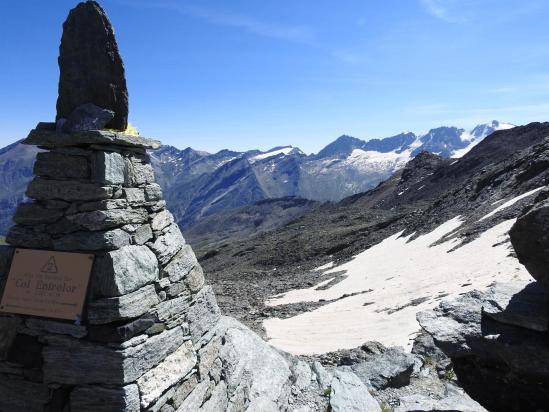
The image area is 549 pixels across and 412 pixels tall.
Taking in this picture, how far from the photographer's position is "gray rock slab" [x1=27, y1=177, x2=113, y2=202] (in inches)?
332

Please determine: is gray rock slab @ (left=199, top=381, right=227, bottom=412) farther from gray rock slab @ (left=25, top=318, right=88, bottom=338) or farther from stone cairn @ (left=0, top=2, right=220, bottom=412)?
gray rock slab @ (left=25, top=318, right=88, bottom=338)

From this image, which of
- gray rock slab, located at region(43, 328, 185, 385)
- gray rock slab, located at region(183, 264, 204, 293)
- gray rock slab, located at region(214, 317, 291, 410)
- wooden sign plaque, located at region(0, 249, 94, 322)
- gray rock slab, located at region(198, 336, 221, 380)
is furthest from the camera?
gray rock slab, located at region(214, 317, 291, 410)

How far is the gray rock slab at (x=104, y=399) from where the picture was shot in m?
7.61

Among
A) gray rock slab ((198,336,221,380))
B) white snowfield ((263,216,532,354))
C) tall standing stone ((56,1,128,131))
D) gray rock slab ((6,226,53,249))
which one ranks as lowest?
white snowfield ((263,216,532,354))

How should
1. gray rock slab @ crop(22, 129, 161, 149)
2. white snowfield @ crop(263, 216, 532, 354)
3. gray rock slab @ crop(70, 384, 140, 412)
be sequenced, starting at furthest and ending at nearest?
white snowfield @ crop(263, 216, 532, 354)
gray rock slab @ crop(22, 129, 161, 149)
gray rock slab @ crop(70, 384, 140, 412)

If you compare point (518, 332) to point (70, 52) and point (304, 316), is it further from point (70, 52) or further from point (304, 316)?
point (304, 316)

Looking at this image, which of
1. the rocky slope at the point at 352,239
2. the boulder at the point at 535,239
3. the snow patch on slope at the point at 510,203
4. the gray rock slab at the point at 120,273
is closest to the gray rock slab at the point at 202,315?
the gray rock slab at the point at 120,273

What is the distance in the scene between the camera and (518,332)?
8.18 meters

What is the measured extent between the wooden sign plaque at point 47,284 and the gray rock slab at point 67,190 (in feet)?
3.43

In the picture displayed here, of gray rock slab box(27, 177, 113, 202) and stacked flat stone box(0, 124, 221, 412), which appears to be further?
gray rock slab box(27, 177, 113, 202)

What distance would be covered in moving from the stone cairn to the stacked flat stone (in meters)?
0.02

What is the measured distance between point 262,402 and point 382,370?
13.3ft

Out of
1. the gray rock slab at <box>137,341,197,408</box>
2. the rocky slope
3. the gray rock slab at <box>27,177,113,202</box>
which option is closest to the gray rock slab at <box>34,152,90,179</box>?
the gray rock slab at <box>27,177,113,202</box>

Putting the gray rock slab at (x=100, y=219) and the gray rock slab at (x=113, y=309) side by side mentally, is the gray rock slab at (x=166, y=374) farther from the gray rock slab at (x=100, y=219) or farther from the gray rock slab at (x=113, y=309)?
the gray rock slab at (x=100, y=219)
